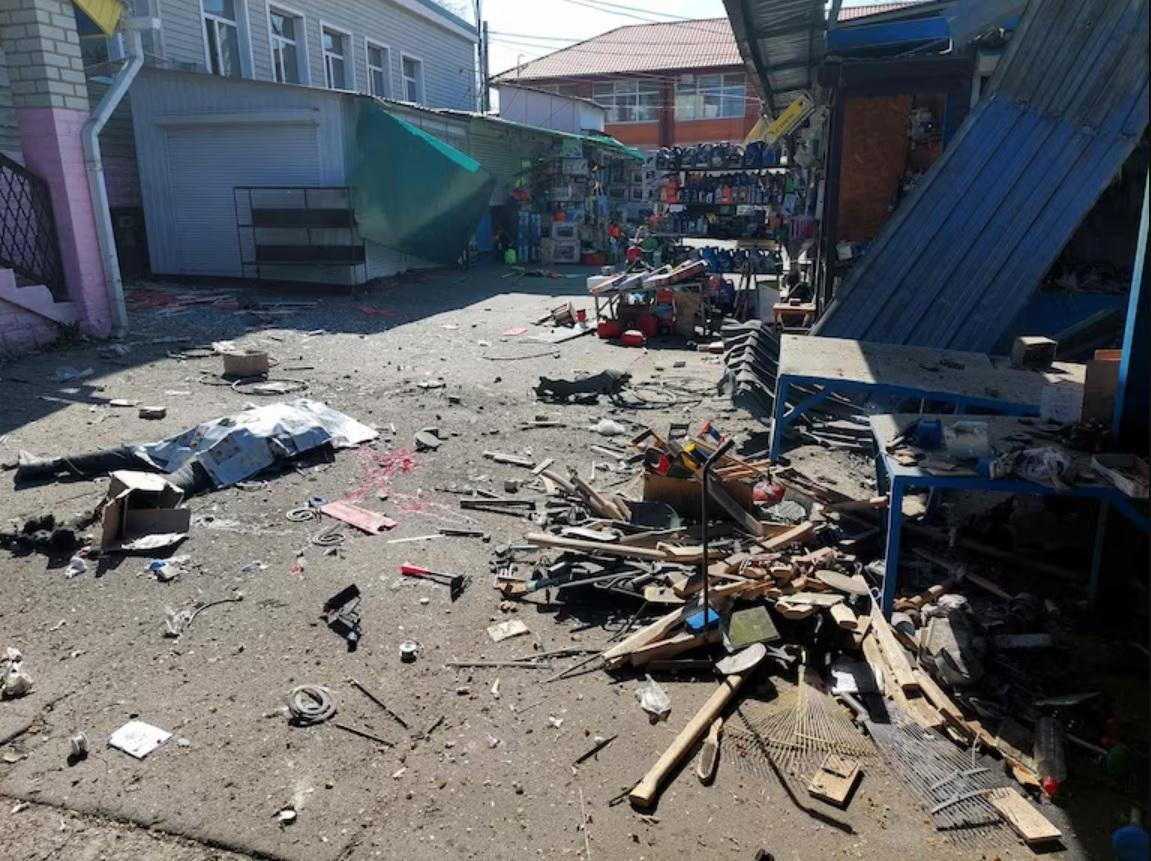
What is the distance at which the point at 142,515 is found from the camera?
17.8 feet

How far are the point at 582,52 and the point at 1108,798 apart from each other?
145 ft

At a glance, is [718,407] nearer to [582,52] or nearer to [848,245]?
[848,245]

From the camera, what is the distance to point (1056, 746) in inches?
132

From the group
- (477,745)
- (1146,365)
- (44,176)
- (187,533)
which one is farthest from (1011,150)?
(44,176)

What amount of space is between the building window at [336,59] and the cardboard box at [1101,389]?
69.7 feet

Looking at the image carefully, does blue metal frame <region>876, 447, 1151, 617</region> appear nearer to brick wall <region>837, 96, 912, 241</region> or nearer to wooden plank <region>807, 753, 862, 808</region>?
wooden plank <region>807, 753, 862, 808</region>

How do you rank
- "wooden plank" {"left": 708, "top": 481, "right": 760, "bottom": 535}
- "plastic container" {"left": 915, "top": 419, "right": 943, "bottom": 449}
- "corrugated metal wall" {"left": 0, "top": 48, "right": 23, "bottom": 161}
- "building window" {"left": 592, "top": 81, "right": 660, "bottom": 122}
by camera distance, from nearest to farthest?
1. "plastic container" {"left": 915, "top": 419, "right": 943, "bottom": 449}
2. "wooden plank" {"left": 708, "top": 481, "right": 760, "bottom": 535}
3. "corrugated metal wall" {"left": 0, "top": 48, "right": 23, "bottom": 161}
4. "building window" {"left": 592, "top": 81, "right": 660, "bottom": 122}

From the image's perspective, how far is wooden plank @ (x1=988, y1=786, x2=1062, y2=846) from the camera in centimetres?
295

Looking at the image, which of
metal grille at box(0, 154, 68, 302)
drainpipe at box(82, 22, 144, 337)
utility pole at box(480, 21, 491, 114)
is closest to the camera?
metal grille at box(0, 154, 68, 302)

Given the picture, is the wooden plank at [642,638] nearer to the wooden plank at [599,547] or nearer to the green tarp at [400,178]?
the wooden plank at [599,547]

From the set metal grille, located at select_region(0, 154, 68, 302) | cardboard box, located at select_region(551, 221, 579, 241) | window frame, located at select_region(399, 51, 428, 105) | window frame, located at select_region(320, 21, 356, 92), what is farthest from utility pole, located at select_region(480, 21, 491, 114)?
metal grille, located at select_region(0, 154, 68, 302)

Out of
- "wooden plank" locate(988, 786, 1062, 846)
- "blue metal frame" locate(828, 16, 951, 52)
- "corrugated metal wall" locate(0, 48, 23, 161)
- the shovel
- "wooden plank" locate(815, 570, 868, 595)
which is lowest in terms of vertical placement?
"wooden plank" locate(988, 786, 1062, 846)

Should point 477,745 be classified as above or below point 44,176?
below

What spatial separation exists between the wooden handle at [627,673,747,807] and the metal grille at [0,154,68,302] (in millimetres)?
11021
